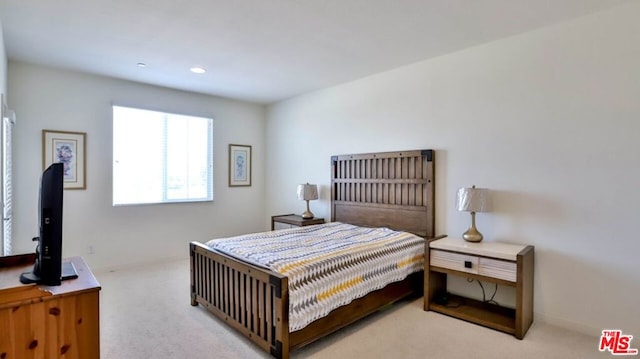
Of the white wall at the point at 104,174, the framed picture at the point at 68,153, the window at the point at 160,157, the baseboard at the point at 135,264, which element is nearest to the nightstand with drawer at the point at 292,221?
the white wall at the point at 104,174

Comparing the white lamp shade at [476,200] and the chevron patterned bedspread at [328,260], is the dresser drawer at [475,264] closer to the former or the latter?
the chevron patterned bedspread at [328,260]

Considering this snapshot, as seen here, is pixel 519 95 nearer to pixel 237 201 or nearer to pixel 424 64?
pixel 424 64

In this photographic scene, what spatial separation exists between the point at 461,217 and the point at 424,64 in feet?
5.51

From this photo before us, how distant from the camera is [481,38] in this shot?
3.03 m

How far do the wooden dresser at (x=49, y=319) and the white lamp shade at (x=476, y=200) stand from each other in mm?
2788

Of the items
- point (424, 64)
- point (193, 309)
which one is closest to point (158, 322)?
point (193, 309)

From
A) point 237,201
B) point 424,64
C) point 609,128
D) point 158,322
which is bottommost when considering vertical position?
point 158,322

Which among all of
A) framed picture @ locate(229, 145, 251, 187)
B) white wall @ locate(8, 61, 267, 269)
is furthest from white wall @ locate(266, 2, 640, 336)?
white wall @ locate(8, 61, 267, 269)

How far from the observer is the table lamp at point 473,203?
297cm

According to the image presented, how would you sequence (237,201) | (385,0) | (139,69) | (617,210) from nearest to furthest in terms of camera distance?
(385,0), (617,210), (139,69), (237,201)

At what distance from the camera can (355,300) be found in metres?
2.72

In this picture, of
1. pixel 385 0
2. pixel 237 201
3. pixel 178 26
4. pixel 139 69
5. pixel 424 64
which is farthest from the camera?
pixel 237 201

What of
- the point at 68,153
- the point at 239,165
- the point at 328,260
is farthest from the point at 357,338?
the point at 68,153

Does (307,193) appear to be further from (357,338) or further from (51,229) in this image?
(51,229)
